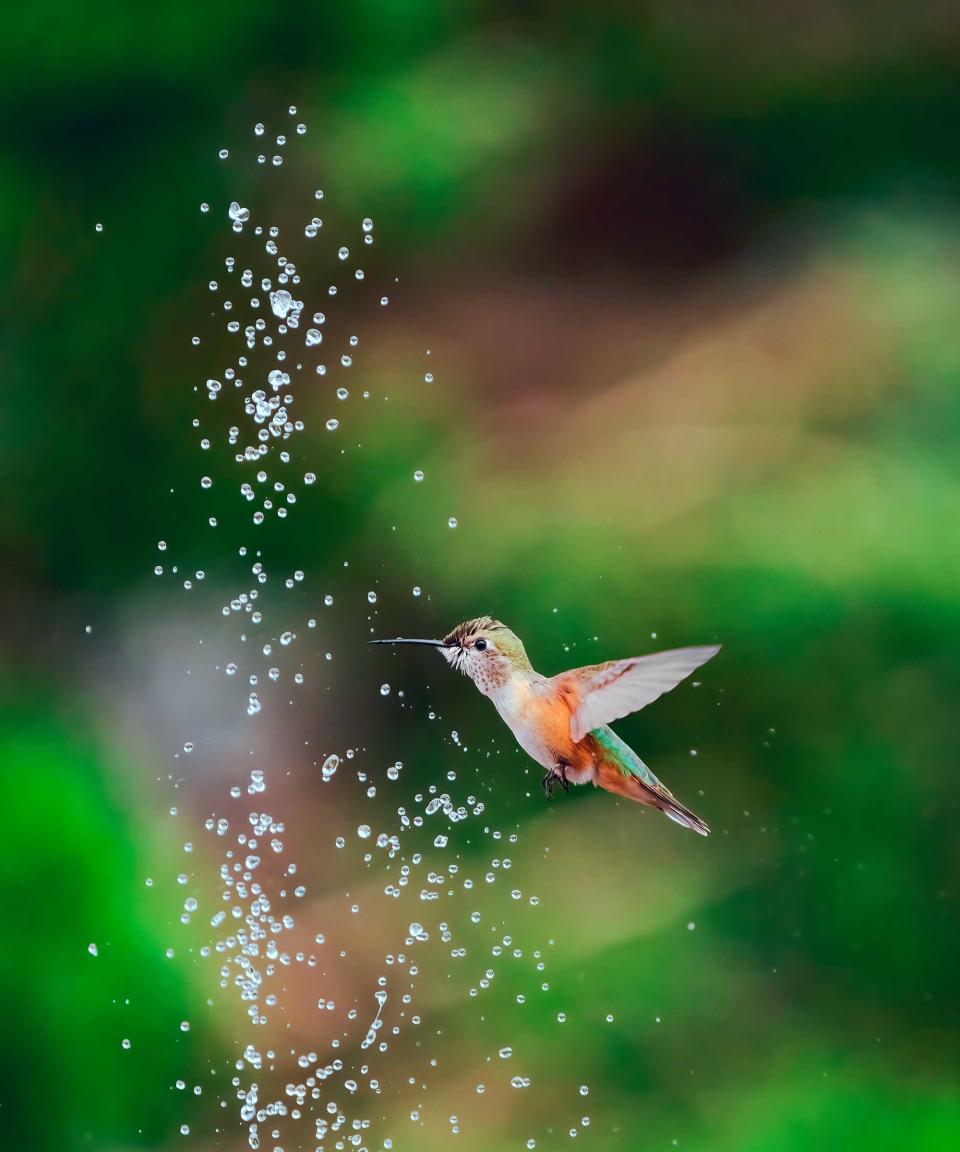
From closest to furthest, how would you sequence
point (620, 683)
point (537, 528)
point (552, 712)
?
point (620, 683) < point (552, 712) < point (537, 528)

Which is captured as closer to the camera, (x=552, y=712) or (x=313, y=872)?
(x=552, y=712)

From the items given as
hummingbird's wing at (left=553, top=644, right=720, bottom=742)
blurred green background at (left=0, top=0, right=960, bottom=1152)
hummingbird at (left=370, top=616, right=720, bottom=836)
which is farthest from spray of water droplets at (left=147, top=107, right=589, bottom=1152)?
hummingbird's wing at (left=553, top=644, right=720, bottom=742)

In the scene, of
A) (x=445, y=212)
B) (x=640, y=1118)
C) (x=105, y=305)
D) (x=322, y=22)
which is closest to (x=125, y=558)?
(x=105, y=305)

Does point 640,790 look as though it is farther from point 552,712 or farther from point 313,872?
point 313,872

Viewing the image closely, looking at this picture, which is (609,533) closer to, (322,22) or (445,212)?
(445,212)

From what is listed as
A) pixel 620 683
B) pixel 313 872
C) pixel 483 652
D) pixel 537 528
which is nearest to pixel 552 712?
pixel 483 652

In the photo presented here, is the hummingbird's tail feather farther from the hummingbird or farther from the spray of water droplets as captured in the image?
the spray of water droplets
